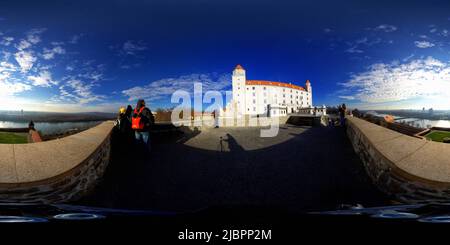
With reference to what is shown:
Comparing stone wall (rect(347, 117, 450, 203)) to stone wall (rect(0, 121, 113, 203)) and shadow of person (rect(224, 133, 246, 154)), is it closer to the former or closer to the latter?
shadow of person (rect(224, 133, 246, 154))

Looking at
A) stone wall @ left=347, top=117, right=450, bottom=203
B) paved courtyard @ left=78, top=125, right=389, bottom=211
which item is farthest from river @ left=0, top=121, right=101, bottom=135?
A: stone wall @ left=347, top=117, right=450, bottom=203

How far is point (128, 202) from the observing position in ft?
3.87

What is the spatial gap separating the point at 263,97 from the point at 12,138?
1.64m

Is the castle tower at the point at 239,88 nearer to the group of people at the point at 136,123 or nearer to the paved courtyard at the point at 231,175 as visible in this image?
the paved courtyard at the point at 231,175

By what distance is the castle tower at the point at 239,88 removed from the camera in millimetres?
1311

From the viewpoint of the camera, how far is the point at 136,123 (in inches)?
68.4

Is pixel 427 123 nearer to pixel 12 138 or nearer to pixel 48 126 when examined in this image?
pixel 48 126

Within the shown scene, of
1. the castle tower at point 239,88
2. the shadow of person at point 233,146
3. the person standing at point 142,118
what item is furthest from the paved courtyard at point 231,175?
the castle tower at point 239,88

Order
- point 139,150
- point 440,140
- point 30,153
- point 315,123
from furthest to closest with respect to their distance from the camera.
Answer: point 315,123 → point 139,150 → point 440,140 → point 30,153

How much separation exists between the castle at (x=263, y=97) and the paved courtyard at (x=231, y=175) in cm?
42

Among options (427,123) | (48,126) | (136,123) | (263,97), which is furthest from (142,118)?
(427,123)
